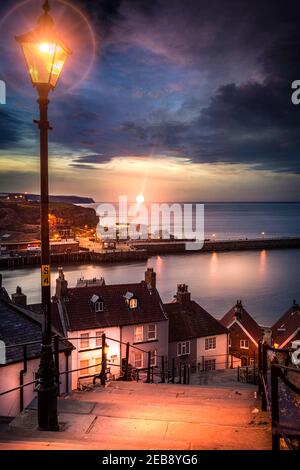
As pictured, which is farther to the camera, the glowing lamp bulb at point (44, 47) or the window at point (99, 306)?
the window at point (99, 306)

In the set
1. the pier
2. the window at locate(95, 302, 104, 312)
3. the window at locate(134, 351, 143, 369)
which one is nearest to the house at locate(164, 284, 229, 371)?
the window at locate(134, 351, 143, 369)

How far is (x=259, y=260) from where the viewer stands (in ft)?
336

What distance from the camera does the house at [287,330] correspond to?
33.6m

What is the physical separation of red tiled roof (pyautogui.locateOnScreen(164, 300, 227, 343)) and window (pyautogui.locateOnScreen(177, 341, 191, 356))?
42 centimetres

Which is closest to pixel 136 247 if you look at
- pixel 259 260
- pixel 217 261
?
pixel 217 261

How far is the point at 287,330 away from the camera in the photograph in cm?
3481

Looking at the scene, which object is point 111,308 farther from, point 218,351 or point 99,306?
point 218,351

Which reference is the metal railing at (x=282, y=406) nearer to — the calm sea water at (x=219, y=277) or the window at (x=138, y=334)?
the window at (x=138, y=334)

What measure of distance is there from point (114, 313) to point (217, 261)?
243ft

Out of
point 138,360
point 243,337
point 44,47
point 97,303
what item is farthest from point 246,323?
point 44,47

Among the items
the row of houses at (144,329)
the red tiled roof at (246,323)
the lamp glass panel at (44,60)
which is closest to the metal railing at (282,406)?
the lamp glass panel at (44,60)

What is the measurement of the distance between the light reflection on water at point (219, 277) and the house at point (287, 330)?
9.99 meters

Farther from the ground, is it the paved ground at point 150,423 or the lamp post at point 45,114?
the lamp post at point 45,114

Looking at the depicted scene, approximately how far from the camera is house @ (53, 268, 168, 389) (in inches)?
1080
